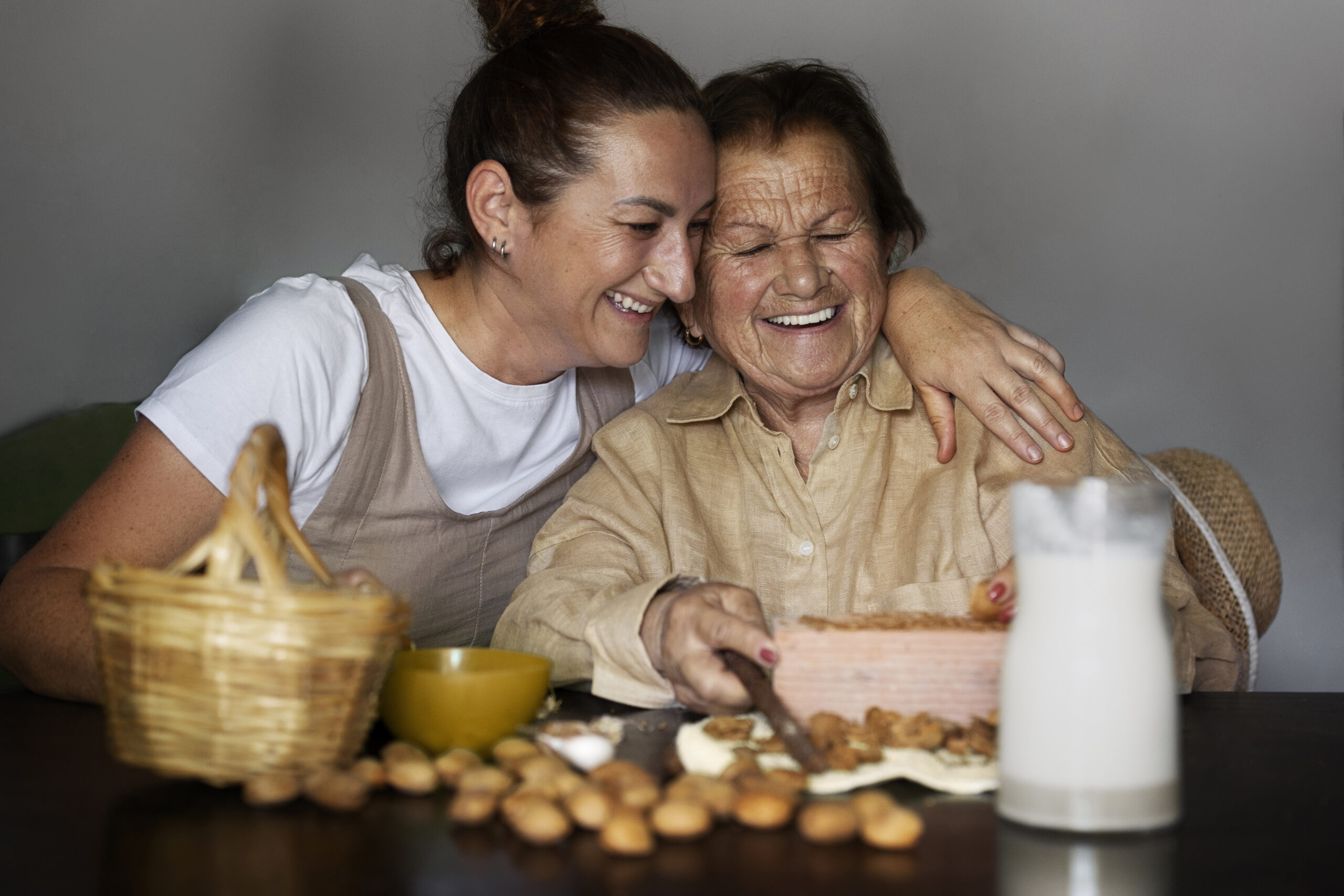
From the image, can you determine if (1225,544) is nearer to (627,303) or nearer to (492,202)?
(627,303)

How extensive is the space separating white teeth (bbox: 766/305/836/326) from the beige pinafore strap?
0.41m

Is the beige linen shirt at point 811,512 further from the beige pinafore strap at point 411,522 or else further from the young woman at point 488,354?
the beige pinafore strap at point 411,522

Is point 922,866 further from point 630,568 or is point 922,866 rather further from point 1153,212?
point 1153,212

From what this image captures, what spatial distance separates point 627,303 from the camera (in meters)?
1.84

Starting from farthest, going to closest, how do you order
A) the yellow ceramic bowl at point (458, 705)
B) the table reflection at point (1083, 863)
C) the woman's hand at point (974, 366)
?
the woman's hand at point (974, 366) < the yellow ceramic bowl at point (458, 705) < the table reflection at point (1083, 863)

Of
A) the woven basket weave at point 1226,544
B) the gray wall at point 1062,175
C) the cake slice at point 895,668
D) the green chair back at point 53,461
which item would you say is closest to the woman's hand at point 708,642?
the cake slice at point 895,668

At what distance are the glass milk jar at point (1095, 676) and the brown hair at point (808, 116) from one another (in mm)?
1164

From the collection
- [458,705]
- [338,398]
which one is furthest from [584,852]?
[338,398]

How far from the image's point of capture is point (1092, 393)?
3543 millimetres

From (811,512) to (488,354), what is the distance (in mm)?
578

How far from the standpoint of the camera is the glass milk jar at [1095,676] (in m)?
0.83

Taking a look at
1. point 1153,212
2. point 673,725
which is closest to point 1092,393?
point 1153,212

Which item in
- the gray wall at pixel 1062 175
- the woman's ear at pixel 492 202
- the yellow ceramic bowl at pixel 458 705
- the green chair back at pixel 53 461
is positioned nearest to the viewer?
the yellow ceramic bowl at pixel 458 705

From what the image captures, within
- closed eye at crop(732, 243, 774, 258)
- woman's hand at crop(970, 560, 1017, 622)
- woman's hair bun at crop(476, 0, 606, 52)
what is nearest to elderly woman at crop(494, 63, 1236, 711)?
closed eye at crop(732, 243, 774, 258)
